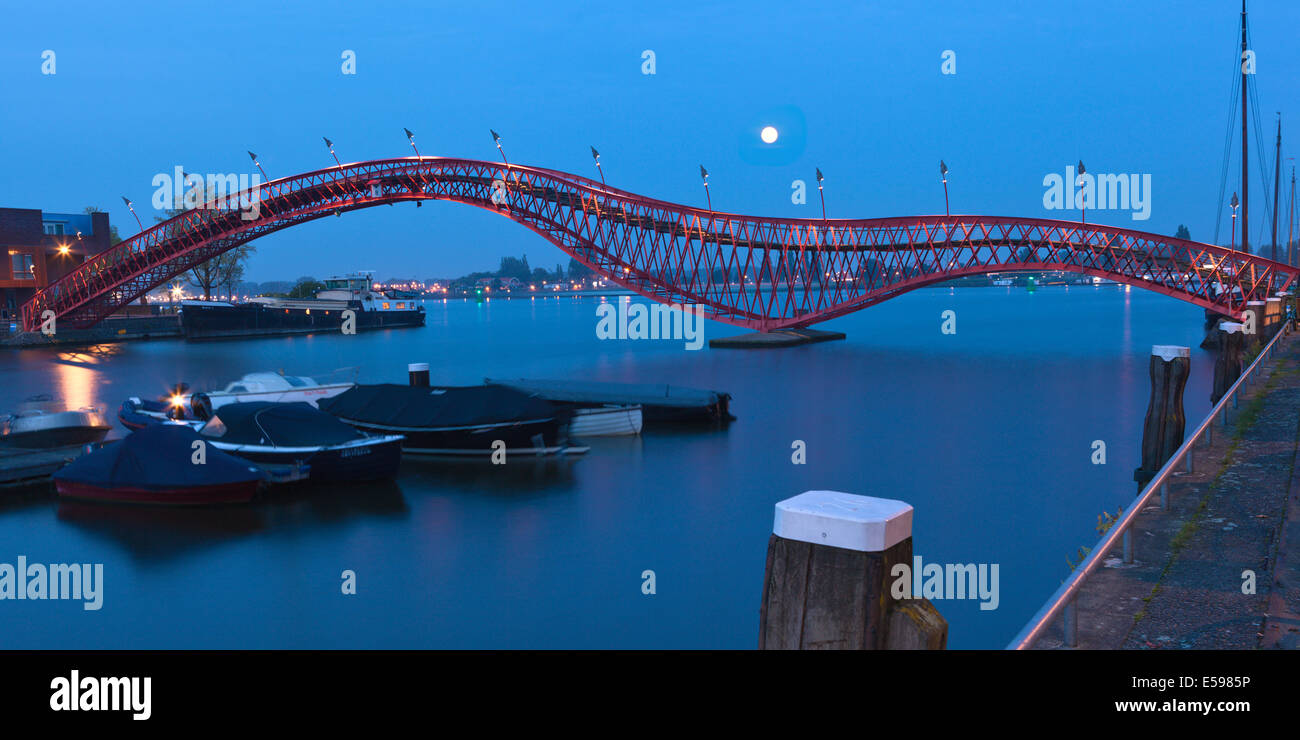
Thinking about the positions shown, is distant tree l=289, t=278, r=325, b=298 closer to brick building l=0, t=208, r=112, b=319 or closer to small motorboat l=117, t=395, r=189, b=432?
brick building l=0, t=208, r=112, b=319

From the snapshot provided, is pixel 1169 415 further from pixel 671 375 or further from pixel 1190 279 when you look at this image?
pixel 1190 279

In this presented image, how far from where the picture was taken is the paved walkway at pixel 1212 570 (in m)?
5.40

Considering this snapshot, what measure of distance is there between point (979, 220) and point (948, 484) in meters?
34.7

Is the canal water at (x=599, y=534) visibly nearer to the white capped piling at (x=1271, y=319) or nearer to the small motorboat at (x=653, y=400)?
the small motorboat at (x=653, y=400)

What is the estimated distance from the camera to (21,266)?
224ft

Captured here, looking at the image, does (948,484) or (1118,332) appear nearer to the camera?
(948,484)

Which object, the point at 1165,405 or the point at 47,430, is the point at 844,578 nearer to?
the point at 1165,405

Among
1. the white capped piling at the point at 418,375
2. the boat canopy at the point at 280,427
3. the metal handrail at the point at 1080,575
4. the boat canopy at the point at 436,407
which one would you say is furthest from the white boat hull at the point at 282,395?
the metal handrail at the point at 1080,575

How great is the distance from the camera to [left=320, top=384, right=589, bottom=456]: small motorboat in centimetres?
2170

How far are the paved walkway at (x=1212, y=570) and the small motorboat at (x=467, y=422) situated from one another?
1448 cm

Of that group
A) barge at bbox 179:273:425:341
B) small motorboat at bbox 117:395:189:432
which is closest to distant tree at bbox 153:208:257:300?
barge at bbox 179:273:425:341

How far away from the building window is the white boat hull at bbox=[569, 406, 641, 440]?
204 feet
